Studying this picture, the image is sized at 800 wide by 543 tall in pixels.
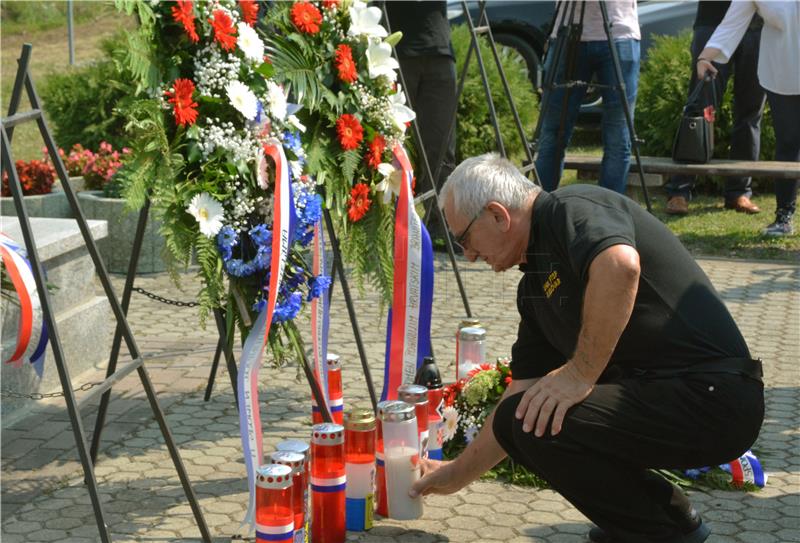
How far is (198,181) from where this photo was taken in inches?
151

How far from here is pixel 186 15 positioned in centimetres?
375

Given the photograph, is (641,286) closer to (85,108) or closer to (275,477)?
(275,477)

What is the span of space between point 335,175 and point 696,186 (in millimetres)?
6826

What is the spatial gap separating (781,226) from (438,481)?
18.8ft

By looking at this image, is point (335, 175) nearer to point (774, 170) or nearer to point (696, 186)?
point (774, 170)

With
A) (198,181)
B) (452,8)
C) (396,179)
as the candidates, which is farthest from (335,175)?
(452,8)

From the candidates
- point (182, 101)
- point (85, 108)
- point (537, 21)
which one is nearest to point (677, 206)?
point (537, 21)

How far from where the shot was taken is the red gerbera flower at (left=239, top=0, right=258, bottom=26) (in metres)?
3.99

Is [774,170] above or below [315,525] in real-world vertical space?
above

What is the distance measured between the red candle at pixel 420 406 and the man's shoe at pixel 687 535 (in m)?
0.64

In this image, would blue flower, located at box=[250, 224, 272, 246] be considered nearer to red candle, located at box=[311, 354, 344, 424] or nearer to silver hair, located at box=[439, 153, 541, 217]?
silver hair, located at box=[439, 153, 541, 217]

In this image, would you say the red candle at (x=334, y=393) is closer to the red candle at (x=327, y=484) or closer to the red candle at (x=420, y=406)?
the red candle at (x=420, y=406)

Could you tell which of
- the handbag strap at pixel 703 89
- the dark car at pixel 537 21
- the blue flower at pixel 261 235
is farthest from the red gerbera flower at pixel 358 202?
the dark car at pixel 537 21

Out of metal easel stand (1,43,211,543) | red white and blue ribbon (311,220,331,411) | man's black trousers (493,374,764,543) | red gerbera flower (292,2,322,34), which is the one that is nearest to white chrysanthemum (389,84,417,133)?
red gerbera flower (292,2,322,34)
